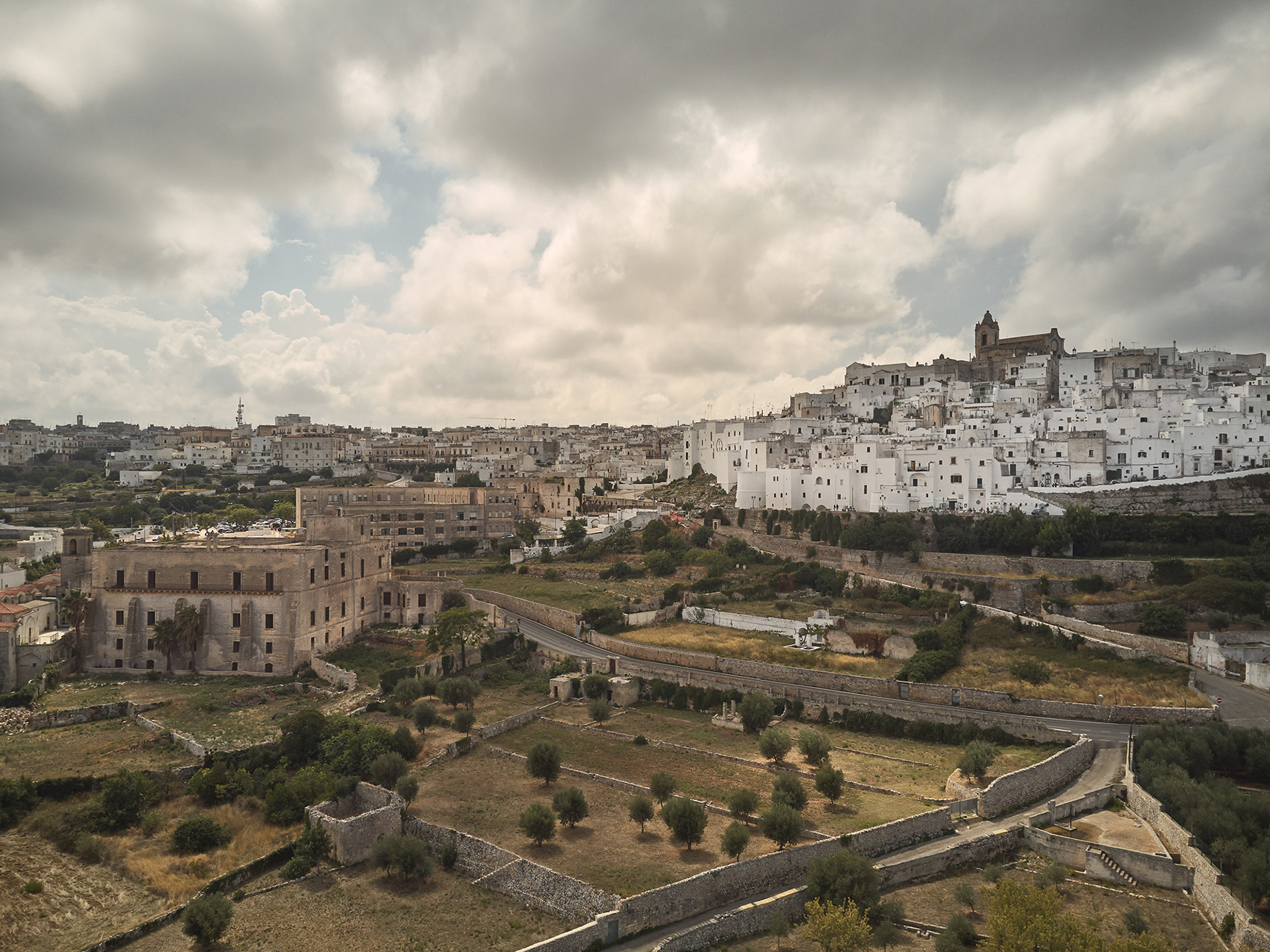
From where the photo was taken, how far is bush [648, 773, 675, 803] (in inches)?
939

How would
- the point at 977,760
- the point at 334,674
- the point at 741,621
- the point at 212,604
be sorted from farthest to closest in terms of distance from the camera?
the point at 741,621, the point at 212,604, the point at 334,674, the point at 977,760

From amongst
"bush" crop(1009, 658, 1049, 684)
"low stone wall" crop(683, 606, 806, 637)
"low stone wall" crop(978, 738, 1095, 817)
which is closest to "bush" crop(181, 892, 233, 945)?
"low stone wall" crop(978, 738, 1095, 817)

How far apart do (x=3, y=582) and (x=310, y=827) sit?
32.1 m

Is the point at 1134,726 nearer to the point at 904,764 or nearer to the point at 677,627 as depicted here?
the point at 904,764

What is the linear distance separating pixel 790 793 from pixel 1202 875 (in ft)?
35.2

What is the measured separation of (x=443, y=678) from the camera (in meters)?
35.5

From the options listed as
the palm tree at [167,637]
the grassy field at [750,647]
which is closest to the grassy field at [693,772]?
the grassy field at [750,647]

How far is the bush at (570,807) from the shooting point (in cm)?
2272

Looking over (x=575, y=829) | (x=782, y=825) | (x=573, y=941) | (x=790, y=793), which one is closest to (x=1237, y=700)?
(x=790, y=793)

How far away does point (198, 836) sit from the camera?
72.9 feet

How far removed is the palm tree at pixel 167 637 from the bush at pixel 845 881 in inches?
1171

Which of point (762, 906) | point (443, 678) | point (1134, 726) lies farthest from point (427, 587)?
point (1134, 726)

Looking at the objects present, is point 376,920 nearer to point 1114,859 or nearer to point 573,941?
point 573,941

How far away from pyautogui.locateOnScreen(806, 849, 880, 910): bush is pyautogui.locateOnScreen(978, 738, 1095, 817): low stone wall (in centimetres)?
703
